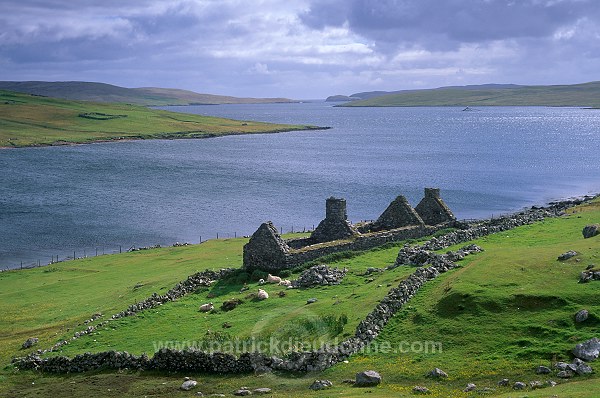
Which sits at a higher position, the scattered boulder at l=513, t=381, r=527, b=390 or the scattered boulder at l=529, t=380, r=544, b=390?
the scattered boulder at l=529, t=380, r=544, b=390

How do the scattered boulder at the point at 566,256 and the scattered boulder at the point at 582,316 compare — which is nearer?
the scattered boulder at the point at 582,316

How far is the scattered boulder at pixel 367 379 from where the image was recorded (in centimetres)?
2364

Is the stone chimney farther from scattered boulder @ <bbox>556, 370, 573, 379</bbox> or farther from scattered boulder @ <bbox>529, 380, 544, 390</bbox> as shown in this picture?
scattered boulder @ <bbox>529, 380, 544, 390</bbox>

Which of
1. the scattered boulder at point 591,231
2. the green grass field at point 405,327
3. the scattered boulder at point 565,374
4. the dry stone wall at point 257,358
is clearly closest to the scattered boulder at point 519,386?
the green grass field at point 405,327

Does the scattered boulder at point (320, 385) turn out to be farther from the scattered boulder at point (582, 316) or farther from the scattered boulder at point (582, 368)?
the scattered boulder at point (582, 316)

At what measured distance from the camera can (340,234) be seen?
158 ft

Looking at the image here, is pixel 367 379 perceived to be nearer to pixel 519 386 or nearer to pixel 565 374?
pixel 519 386

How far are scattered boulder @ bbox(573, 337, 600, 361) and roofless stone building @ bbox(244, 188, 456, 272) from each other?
2226 centimetres

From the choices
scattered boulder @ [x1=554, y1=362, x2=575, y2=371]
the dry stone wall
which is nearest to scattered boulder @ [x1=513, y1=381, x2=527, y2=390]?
scattered boulder @ [x1=554, y1=362, x2=575, y2=371]

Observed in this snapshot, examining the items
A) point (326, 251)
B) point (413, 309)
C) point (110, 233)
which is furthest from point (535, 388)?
point (110, 233)

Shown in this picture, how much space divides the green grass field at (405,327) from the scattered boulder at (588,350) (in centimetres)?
43

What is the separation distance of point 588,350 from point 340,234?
26098mm

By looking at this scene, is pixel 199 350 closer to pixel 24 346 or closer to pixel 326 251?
pixel 24 346

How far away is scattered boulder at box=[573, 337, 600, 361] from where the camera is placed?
2293cm
